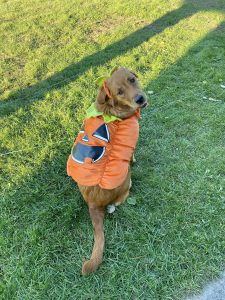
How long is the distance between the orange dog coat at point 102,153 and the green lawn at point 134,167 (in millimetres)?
494

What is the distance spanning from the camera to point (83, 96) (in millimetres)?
5141

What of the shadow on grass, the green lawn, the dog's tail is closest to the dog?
the dog's tail

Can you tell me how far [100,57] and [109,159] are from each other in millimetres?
3480

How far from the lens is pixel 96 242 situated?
287 cm

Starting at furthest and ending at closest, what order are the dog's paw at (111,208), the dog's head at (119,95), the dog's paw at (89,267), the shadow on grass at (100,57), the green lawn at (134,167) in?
the shadow on grass at (100,57) < the dog's paw at (111,208) < the dog's head at (119,95) < the green lawn at (134,167) < the dog's paw at (89,267)

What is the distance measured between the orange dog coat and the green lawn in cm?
49

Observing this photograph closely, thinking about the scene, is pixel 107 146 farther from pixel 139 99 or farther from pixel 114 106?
pixel 139 99

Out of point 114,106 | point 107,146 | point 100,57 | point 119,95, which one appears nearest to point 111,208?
point 107,146

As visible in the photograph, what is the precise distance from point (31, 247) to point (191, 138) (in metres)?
2.24

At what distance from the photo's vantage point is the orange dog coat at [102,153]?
303cm

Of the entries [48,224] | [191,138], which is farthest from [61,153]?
[191,138]

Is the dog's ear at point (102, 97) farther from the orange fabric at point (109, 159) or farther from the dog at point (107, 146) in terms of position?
the orange fabric at point (109, 159)

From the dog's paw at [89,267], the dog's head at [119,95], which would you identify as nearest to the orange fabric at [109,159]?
the dog's head at [119,95]

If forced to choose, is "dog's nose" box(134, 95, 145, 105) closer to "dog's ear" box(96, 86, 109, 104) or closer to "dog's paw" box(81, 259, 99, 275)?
"dog's ear" box(96, 86, 109, 104)
